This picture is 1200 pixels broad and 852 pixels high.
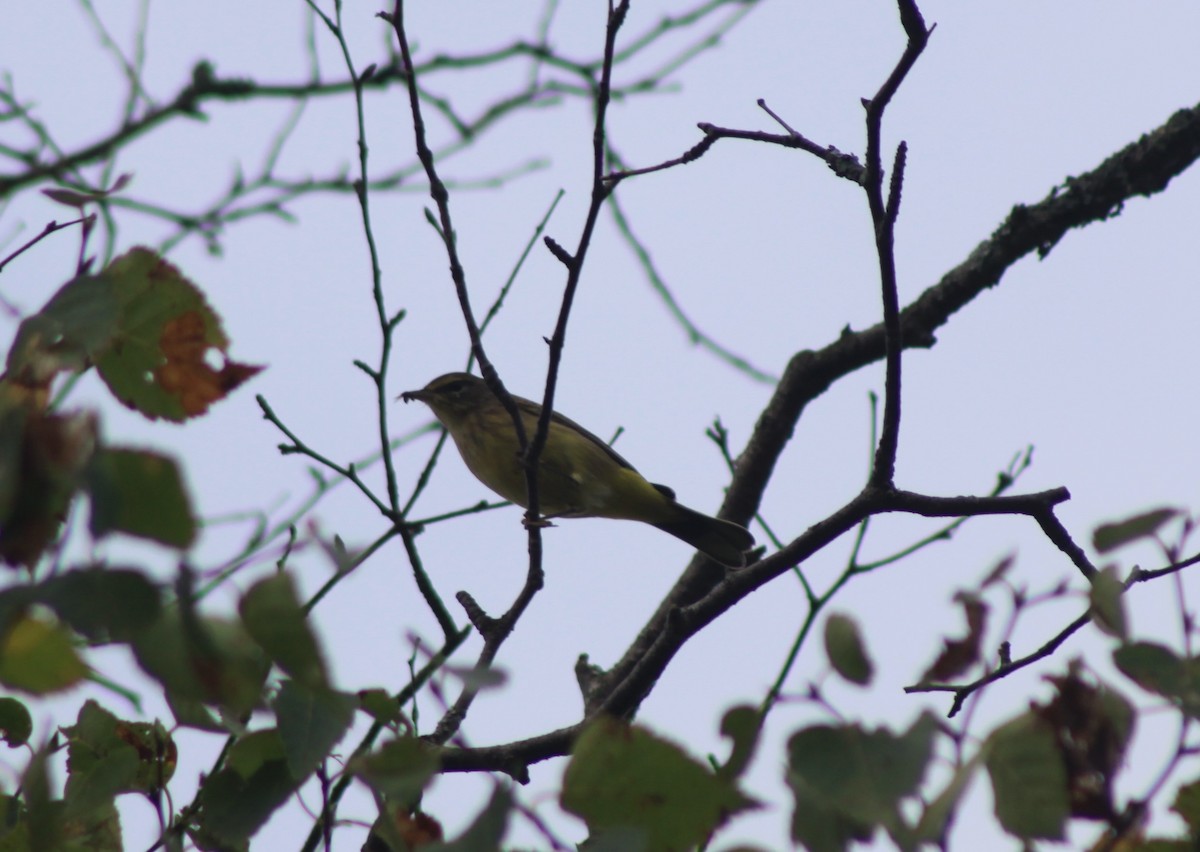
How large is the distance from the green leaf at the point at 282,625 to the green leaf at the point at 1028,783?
588 mm

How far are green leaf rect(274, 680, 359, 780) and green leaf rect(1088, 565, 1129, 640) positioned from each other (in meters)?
0.71

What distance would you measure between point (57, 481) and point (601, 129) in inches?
94.5

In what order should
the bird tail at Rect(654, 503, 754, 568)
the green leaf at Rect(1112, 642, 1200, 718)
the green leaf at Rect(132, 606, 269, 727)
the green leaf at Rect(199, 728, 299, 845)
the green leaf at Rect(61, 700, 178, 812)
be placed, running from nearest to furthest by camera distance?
the green leaf at Rect(132, 606, 269, 727), the green leaf at Rect(1112, 642, 1200, 718), the green leaf at Rect(199, 728, 299, 845), the green leaf at Rect(61, 700, 178, 812), the bird tail at Rect(654, 503, 754, 568)

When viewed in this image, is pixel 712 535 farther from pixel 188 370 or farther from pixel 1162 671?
pixel 1162 671

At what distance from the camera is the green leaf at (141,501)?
875 millimetres

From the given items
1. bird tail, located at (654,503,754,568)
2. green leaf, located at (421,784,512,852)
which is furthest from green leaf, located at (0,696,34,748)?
bird tail, located at (654,503,754,568)

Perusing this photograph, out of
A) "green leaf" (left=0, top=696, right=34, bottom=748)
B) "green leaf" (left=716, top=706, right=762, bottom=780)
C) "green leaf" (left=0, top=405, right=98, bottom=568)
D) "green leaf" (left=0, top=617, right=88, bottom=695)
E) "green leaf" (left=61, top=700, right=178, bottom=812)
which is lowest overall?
"green leaf" (left=716, top=706, right=762, bottom=780)

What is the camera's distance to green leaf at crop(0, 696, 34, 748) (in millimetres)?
2078

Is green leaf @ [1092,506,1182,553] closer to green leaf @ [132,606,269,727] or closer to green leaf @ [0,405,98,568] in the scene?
green leaf @ [132,606,269,727]

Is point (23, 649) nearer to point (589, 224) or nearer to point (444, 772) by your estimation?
point (444, 772)

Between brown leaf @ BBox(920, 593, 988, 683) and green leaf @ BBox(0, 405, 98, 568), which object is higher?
green leaf @ BBox(0, 405, 98, 568)

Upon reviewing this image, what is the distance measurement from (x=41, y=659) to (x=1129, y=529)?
1.00m

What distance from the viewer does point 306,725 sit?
1.22 meters

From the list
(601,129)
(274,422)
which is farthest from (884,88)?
(274,422)
